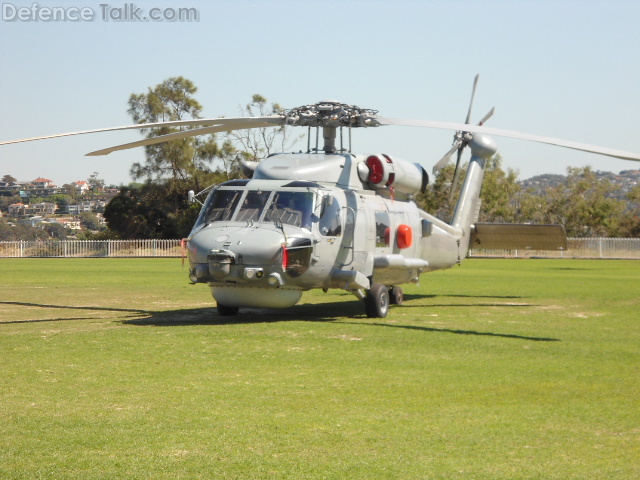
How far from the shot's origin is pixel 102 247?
5644 cm

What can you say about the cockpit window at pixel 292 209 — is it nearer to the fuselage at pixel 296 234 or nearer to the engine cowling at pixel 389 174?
the fuselage at pixel 296 234

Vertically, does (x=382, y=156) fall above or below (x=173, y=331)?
above

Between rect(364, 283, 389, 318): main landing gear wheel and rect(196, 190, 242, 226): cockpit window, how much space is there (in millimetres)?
2882

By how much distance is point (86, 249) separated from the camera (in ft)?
185

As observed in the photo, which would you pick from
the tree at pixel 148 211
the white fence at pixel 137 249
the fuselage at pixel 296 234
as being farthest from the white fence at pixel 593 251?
the fuselage at pixel 296 234

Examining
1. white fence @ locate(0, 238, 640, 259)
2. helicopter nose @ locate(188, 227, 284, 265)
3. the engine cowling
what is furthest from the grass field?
A: white fence @ locate(0, 238, 640, 259)

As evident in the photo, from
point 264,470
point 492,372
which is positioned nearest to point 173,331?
point 492,372

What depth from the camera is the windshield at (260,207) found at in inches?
528

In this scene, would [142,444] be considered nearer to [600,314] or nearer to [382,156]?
[382,156]

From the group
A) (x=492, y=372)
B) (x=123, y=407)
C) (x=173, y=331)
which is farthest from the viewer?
(x=173, y=331)

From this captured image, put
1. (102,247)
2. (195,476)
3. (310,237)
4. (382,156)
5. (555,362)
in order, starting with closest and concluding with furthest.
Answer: (195,476) → (555,362) → (310,237) → (382,156) → (102,247)

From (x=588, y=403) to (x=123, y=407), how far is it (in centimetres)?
414

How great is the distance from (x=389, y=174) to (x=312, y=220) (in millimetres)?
2590

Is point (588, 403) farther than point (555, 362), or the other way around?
point (555, 362)
